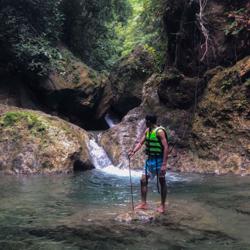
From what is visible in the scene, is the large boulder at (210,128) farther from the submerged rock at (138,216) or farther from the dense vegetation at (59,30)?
the submerged rock at (138,216)

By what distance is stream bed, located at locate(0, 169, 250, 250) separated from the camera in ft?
23.2

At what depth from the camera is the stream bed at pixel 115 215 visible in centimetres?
707

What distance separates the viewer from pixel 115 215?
28.2 feet

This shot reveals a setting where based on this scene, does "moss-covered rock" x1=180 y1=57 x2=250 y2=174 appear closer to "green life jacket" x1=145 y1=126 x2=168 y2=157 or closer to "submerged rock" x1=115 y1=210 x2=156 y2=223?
"green life jacket" x1=145 y1=126 x2=168 y2=157

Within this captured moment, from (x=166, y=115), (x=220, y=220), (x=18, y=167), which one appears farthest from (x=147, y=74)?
(x=220, y=220)

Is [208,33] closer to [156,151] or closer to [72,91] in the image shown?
[72,91]

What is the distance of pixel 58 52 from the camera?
68.8 feet

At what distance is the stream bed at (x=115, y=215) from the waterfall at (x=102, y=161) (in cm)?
197

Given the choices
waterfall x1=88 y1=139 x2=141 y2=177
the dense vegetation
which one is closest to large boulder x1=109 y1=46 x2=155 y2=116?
the dense vegetation

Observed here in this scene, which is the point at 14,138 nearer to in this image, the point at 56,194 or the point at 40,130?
the point at 40,130

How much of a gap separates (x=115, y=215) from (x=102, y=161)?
7.82 meters

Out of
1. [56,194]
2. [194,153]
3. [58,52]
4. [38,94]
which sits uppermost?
[58,52]

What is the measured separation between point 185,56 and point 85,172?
17.5 feet

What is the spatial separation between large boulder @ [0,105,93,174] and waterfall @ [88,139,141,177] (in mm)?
435
